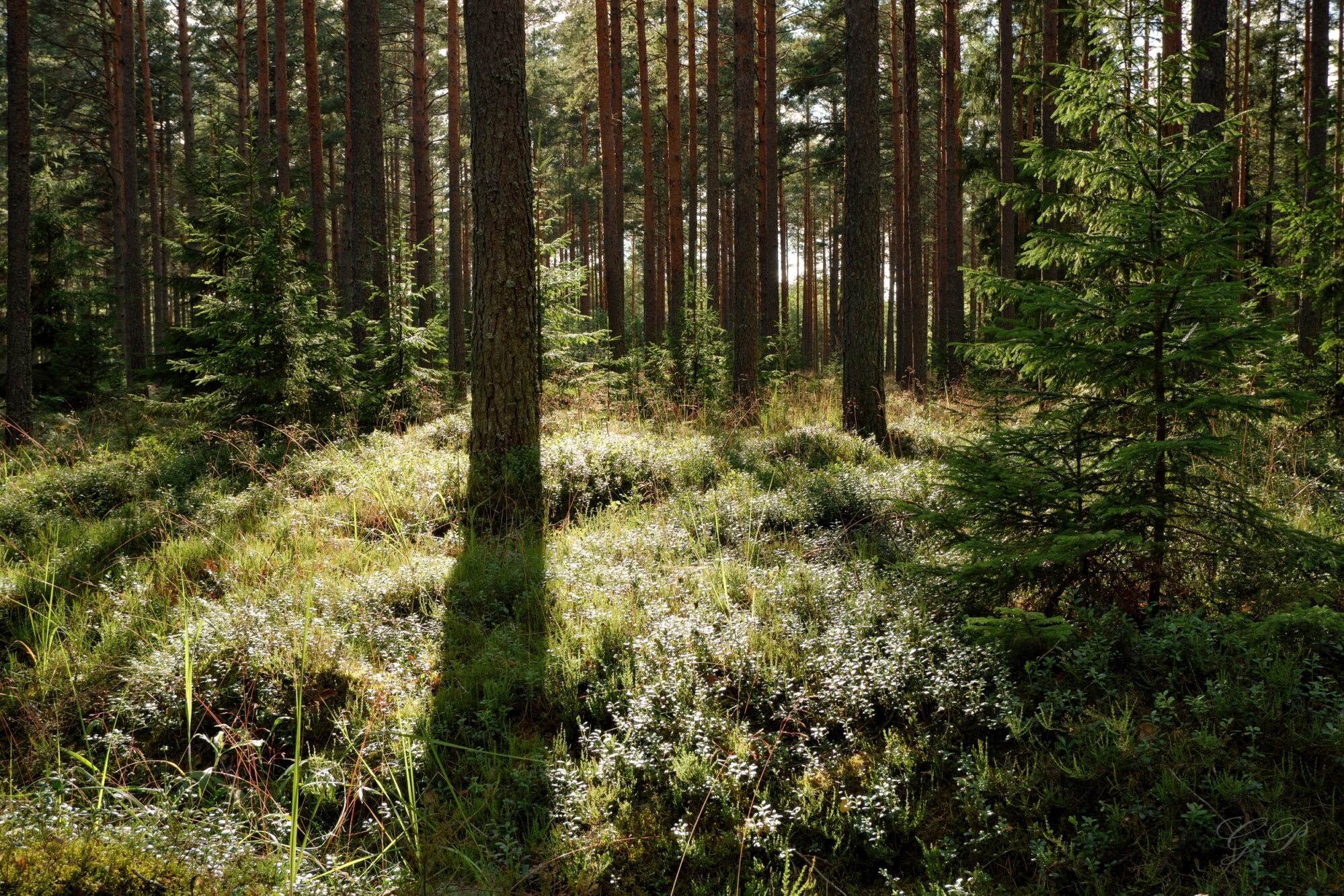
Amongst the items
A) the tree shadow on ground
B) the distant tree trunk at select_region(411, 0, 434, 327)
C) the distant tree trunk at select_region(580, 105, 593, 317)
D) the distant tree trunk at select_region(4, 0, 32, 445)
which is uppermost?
the distant tree trunk at select_region(580, 105, 593, 317)

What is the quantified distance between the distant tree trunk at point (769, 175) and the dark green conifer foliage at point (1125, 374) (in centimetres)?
1361

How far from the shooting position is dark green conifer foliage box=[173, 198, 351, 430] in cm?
824

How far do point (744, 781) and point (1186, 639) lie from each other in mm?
2152

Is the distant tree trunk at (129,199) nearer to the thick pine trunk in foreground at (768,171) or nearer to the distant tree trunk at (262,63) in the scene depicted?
the distant tree trunk at (262,63)

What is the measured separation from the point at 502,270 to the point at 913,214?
1478 cm

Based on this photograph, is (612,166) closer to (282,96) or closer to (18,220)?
(282,96)

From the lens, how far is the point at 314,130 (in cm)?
1742

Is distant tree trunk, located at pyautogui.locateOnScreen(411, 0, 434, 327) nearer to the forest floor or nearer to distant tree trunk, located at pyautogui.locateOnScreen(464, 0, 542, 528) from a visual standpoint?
distant tree trunk, located at pyautogui.locateOnScreen(464, 0, 542, 528)

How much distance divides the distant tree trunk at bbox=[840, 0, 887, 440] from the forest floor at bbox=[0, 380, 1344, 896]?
408 cm

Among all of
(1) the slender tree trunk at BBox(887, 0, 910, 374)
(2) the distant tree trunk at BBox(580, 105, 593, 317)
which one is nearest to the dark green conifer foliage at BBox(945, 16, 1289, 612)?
(1) the slender tree trunk at BBox(887, 0, 910, 374)

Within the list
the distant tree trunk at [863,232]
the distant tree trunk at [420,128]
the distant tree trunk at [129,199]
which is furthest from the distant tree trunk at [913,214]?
the distant tree trunk at [129,199]

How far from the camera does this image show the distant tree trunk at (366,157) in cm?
1280

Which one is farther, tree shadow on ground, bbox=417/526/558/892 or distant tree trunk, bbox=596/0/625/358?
distant tree trunk, bbox=596/0/625/358

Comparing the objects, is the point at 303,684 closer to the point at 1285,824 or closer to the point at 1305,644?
the point at 1285,824
